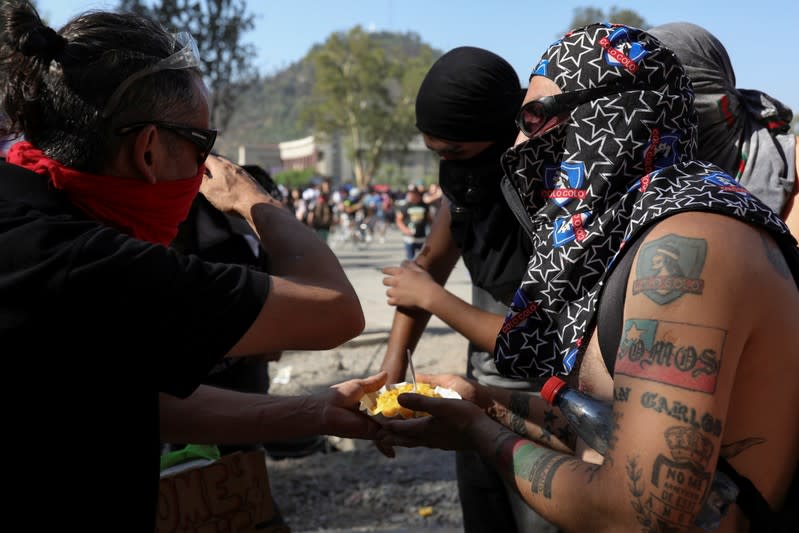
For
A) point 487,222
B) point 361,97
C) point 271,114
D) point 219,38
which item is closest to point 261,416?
point 487,222

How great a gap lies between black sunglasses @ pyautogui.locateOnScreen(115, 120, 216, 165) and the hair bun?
0.20 m

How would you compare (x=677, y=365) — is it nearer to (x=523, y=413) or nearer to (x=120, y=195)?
(x=523, y=413)

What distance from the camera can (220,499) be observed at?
2490mm

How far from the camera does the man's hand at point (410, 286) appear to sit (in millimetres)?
3221

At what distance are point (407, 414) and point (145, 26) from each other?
4.45ft

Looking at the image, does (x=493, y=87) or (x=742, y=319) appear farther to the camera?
(x=493, y=87)

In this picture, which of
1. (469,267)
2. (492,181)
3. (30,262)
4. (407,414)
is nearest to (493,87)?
(492,181)

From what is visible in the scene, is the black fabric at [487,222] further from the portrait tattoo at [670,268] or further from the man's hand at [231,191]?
the portrait tattoo at [670,268]

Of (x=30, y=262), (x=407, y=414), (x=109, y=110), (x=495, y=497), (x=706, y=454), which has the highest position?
(x=109, y=110)

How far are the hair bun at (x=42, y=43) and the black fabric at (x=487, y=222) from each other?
1802mm

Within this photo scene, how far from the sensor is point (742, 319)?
1.52 metres

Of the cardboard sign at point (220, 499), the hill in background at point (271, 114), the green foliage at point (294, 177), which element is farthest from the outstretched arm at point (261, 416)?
the hill in background at point (271, 114)

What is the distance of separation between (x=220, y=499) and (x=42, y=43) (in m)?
1.49

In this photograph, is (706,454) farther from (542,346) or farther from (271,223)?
(271,223)
